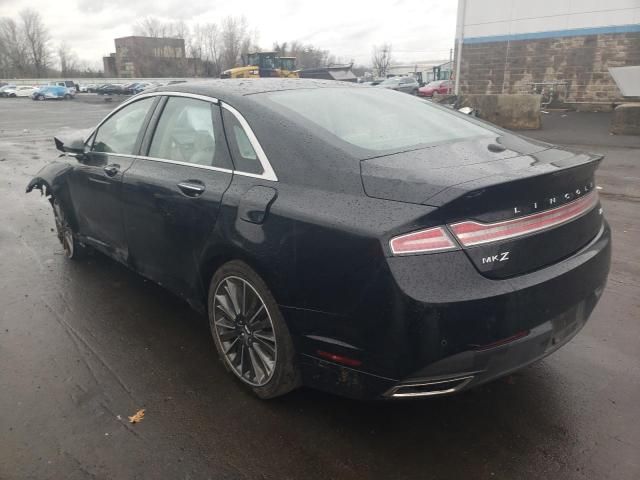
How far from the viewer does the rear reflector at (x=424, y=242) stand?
209cm

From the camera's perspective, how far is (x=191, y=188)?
10.0 feet

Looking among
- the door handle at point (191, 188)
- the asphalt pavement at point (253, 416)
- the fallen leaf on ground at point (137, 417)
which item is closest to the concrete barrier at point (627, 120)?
the asphalt pavement at point (253, 416)

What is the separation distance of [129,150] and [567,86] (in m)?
22.4

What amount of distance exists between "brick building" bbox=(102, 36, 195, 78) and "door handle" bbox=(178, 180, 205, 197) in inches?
3401

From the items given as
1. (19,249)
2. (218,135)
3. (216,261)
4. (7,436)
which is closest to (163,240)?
(216,261)

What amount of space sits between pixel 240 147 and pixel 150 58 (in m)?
93.4

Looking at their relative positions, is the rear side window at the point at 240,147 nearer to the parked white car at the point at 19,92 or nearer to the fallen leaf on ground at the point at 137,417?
the fallen leaf on ground at the point at 137,417

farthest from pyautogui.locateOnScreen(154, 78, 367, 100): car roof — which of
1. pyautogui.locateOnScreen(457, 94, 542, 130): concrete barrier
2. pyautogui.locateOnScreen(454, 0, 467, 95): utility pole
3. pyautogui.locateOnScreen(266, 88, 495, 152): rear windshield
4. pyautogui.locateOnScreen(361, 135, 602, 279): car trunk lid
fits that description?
pyautogui.locateOnScreen(454, 0, 467, 95): utility pole

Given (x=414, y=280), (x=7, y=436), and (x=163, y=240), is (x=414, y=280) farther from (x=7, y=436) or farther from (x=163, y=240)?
(x=7, y=436)

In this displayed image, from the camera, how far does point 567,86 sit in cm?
2192

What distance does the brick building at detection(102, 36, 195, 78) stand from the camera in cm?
8512

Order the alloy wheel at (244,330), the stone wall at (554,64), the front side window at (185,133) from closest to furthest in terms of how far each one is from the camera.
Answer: the alloy wheel at (244,330)
the front side window at (185,133)
the stone wall at (554,64)

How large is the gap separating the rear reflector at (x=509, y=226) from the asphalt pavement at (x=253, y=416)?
105 centimetres

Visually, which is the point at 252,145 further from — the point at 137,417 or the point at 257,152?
the point at 137,417
